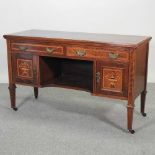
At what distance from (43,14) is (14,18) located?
0.32 m

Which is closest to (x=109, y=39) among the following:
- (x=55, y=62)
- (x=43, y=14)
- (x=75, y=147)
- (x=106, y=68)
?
(x=106, y=68)

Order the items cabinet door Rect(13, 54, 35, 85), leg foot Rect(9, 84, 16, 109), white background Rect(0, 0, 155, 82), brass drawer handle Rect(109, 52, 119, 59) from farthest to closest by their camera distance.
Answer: white background Rect(0, 0, 155, 82), leg foot Rect(9, 84, 16, 109), cabinet door Rect(13, 54, 35, 85), brass drawer handle Rect(109, 52, 119, 59)

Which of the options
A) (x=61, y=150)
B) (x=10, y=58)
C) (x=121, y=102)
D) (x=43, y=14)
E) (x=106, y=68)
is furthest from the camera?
(x=43, y=14)

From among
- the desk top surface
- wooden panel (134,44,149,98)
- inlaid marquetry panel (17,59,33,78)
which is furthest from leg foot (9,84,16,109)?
wooden panel (134,44,149,98)

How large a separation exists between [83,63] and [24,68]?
1.66ft

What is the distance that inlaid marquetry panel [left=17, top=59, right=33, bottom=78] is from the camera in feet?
8.84

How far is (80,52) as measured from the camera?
8.05 ft

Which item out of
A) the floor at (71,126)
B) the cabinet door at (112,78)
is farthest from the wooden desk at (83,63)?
the floor at (71,126)

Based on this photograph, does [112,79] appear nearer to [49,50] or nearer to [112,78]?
[112,78]

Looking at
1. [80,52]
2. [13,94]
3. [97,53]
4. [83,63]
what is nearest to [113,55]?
[97,53]

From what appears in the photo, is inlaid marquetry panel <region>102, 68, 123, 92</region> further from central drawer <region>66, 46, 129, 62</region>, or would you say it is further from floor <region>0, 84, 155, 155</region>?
floor <region>0, 84, 155, 155</region>

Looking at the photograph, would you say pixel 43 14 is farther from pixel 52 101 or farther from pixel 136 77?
pixel 136 77

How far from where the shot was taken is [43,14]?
3.52 m

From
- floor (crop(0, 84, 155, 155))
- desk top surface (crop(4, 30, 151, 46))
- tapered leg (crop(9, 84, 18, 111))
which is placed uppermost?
desk top surface (crop(4, 30, 151, 46))
